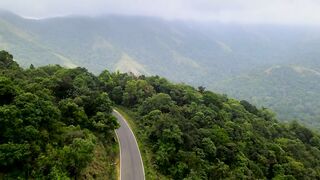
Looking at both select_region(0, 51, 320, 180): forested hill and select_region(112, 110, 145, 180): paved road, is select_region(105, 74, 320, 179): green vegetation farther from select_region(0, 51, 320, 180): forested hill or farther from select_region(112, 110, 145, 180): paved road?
select_region(112, 110, 145, 180): paved road

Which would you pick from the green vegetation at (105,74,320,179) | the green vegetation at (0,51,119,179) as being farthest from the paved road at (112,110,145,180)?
the green vegetation at (0,51,119,179)

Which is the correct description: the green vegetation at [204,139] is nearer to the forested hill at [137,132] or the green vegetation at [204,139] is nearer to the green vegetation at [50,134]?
the forested hill at [137,132]

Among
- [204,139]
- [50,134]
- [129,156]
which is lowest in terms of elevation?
[129,156]

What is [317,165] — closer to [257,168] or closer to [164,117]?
[257,168]

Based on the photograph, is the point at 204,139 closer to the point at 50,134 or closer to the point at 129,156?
the point at 129,156

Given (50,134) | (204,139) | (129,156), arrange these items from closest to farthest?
(50,134), (129,156), (204,139)

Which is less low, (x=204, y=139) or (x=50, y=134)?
(x=204, y=139)

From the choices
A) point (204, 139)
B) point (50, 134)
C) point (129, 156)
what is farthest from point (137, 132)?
point (50, 134)
